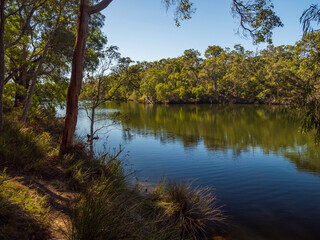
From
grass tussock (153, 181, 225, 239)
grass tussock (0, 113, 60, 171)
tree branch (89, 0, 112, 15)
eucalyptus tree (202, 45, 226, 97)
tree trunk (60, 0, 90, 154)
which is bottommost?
grass tussock (153, 181, 225, 239)

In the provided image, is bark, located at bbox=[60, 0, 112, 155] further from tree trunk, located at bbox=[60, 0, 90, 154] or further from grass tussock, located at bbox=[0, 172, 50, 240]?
grass tussock, located at bbox=[0, 172, 50, 240]

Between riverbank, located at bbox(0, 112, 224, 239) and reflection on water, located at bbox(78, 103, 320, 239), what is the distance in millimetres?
1345

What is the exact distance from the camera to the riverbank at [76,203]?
2.88 meters

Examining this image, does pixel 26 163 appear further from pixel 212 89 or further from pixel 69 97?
pixel 212 89

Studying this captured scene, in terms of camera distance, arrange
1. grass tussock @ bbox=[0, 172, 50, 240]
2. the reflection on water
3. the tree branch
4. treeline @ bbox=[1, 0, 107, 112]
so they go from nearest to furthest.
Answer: grass tussock @ bbox=[0, 172, 50, 240] < the tree branch < the reflection on water < treeline @ bbox=[1, 0, 107, 112]

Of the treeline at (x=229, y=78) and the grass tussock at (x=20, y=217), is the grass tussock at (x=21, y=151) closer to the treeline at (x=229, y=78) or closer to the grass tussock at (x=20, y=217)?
the grass tussock at (x=20, y=217)

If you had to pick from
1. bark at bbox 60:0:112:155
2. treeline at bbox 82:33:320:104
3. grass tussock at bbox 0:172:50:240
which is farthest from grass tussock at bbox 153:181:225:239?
treeline at bbox 82:33:320:104

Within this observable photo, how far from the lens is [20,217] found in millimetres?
2922

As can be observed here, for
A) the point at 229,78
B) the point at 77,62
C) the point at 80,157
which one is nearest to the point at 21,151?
the point at 80,157

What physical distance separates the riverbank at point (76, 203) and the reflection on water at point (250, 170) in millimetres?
1345

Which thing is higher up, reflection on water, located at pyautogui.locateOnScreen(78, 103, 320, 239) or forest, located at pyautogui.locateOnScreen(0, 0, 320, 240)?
forest, located at pyautogui.locateOnScreen(0, 0, 320, 240)

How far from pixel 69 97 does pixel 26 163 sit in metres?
2.00

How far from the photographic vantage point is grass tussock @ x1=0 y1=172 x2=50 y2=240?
2.69 metres

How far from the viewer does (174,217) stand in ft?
17.3
